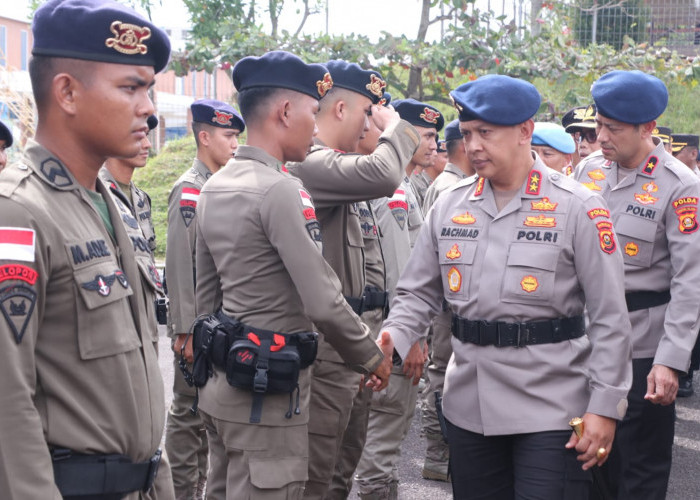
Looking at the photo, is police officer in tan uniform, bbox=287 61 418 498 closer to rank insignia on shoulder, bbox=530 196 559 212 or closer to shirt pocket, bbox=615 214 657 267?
rank insignia on shoulder, bbox=530 196 559 212

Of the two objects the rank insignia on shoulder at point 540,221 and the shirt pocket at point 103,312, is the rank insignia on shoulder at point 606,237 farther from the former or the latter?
the shirt pocket at point 103,312

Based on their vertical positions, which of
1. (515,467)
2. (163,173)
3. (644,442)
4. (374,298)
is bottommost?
(163,173)

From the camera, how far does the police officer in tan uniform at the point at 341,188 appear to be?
4059 mm

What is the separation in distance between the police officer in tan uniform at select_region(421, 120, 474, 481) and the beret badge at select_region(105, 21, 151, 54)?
145 inches

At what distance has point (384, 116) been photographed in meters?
4.53

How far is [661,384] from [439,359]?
97.8 inches

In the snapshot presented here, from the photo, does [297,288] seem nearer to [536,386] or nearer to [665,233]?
[536,386]

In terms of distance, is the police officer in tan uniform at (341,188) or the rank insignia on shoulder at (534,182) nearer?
the rank insignia on shoulder at (534,182)

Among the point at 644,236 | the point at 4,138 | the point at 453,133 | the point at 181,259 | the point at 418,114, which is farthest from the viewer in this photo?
the point at 418,114

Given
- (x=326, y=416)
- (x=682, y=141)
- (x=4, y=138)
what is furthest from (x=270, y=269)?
(x=682, y=141)

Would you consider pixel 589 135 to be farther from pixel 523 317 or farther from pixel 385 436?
pixel 523 317

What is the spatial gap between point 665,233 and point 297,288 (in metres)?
1.99

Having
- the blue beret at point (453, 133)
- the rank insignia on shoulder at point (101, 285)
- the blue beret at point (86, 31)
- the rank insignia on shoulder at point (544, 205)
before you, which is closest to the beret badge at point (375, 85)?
the rank insignia on shoulder at point (544, 205)

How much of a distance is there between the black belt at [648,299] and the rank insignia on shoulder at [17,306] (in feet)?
10.6
